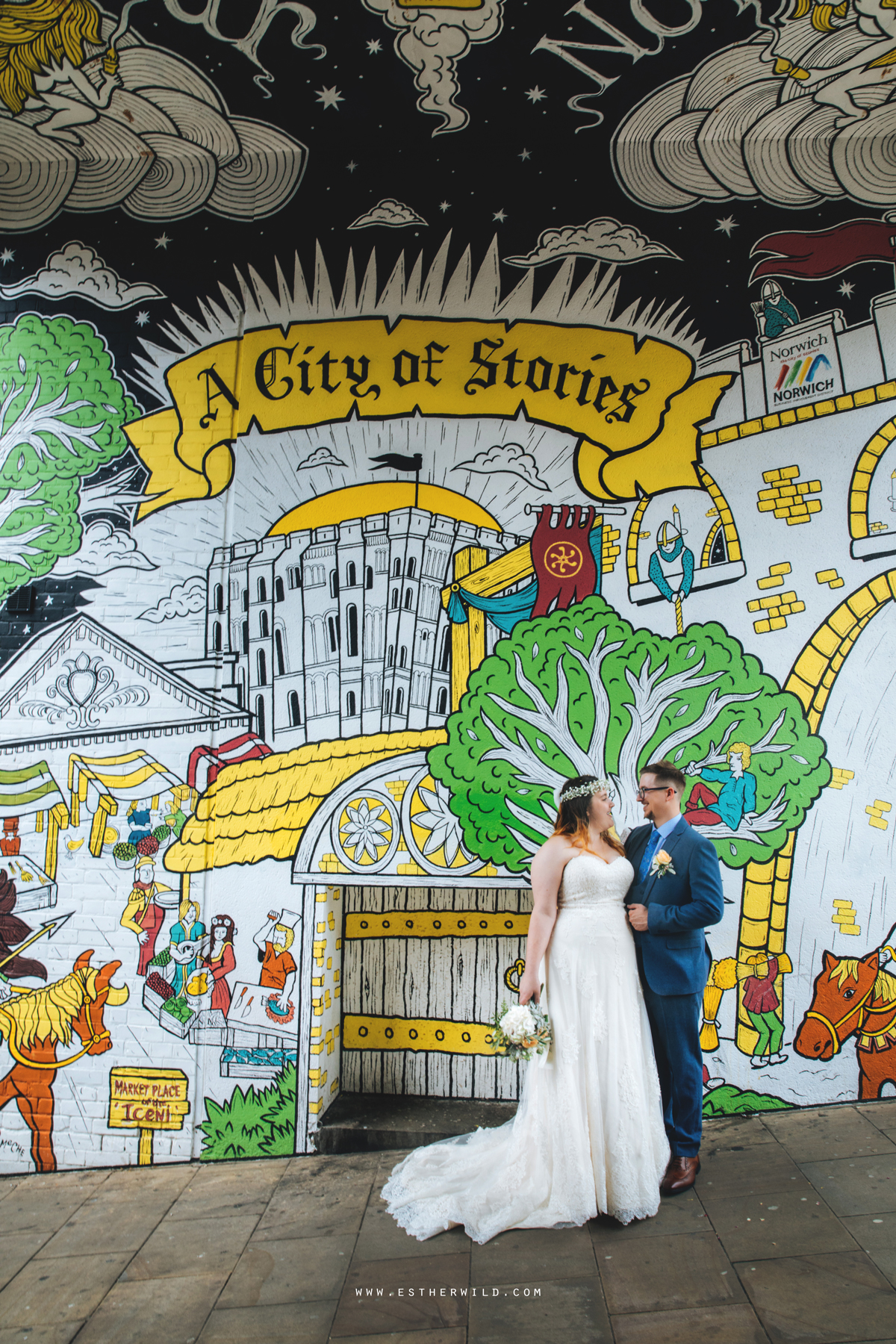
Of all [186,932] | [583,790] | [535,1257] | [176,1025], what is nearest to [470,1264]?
[535,1257]

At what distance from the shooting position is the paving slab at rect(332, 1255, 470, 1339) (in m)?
2.61

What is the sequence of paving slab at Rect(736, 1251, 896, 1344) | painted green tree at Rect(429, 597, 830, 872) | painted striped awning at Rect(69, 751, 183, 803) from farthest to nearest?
painted striped awning at Rect(69, 751, 183, 803)
painted green tree at Rect(429, 597, 830, 872)
paving slab at Rect(736, 1251, 896, 1344)

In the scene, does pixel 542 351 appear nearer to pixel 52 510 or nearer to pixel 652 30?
pixel 652 30

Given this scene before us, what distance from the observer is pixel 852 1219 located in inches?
117

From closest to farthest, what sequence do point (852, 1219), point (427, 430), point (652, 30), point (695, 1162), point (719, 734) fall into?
point (852, 1219) → point (695, 1162) → point (652, 30) → point (719, 734) → point (427, 430)

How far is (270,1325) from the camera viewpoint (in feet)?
8.75

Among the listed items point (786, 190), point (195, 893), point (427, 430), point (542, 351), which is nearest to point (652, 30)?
point (786, 190)

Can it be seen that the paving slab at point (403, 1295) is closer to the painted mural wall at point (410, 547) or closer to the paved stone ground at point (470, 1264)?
the paved stone ground at point (470, 1264)

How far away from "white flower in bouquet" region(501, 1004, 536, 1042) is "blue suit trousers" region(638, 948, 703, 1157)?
0.57 m

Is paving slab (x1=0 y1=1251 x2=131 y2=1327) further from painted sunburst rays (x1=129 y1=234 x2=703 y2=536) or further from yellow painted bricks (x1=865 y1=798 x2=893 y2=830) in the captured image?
yellow painted bricks (x1=865 y1=798 x2=893 y2=830)

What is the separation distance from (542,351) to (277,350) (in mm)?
1517

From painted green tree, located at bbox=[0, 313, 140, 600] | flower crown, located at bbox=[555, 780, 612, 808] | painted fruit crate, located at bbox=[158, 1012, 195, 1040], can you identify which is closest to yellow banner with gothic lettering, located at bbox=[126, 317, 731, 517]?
painted green tree, located at bbox=[0, 313, 140, 600]

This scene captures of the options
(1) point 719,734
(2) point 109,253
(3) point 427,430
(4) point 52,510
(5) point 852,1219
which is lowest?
(5) point 852,1219

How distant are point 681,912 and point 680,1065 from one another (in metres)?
0.67
